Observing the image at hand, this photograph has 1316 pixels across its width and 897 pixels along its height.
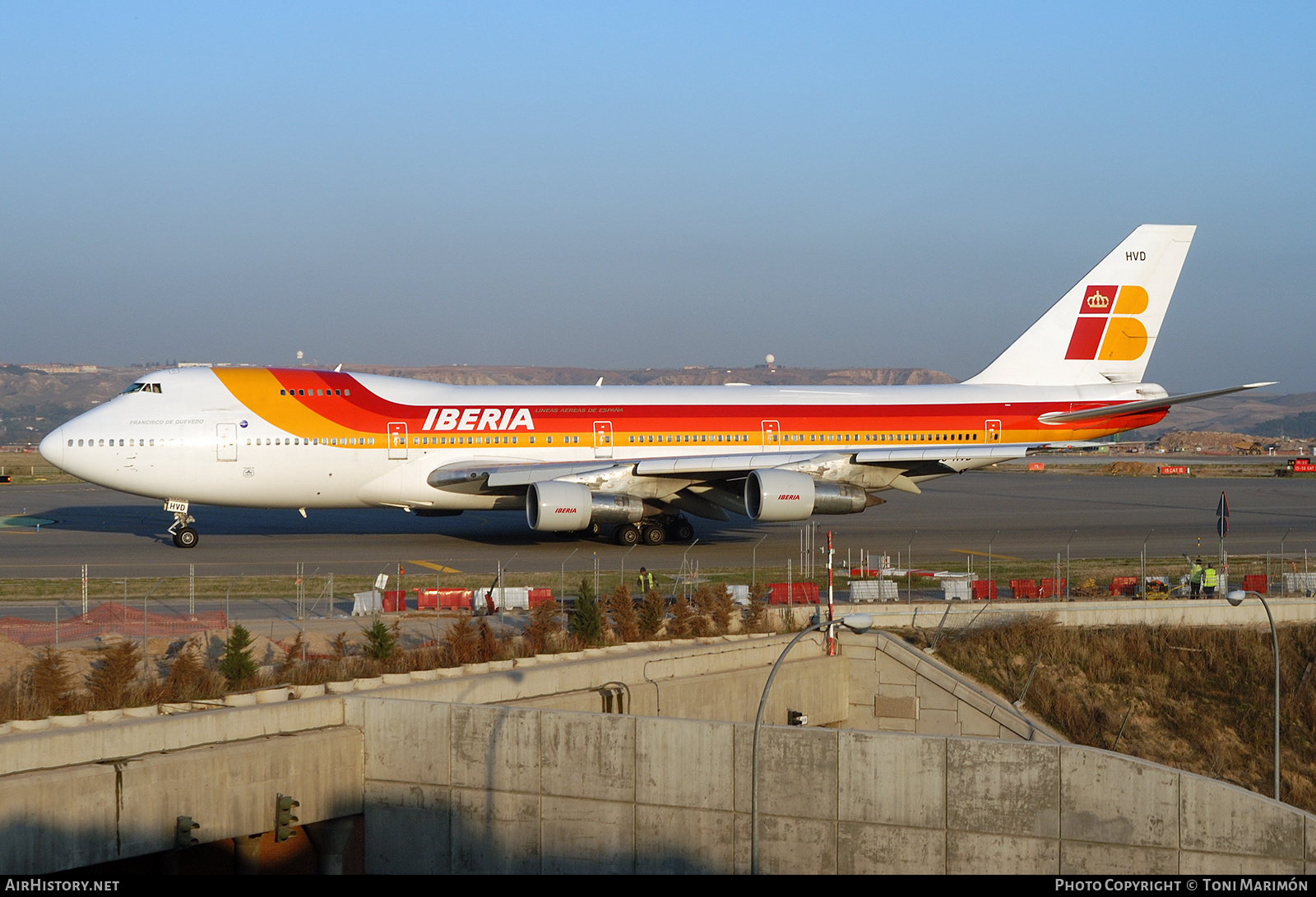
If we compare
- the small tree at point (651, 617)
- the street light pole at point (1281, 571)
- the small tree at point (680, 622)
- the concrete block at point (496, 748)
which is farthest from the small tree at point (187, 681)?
the street light pole at point (1281, 571)

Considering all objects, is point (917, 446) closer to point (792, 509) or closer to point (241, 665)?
point (792, 509)

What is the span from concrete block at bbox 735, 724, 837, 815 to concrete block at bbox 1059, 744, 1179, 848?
9.18 ft

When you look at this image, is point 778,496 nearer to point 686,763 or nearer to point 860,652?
point 860,652

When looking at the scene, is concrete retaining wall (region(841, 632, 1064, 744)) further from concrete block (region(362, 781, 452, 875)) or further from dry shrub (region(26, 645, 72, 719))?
dry shrub (region(26, 645, 72, 719))

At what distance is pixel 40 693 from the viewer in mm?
16875

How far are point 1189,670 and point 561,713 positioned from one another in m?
17.2

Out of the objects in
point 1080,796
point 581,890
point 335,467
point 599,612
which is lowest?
point 581,890

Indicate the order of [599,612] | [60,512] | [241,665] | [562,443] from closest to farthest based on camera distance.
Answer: [241,665]
[599,612]
[562,443]
[60,512]

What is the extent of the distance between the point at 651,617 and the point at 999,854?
31.8 feet

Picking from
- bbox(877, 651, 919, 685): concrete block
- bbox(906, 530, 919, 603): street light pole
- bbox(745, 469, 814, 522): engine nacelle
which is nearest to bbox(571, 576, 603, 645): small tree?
bbox(877, 651, 919, 685): concrete block

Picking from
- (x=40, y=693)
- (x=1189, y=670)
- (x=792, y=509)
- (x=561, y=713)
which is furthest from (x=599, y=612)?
(x=1189, y=670)

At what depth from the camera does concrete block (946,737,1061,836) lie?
14500 millimetres

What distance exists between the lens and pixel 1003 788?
14703 mm

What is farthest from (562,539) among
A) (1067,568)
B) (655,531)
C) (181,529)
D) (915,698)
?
(915,698)
